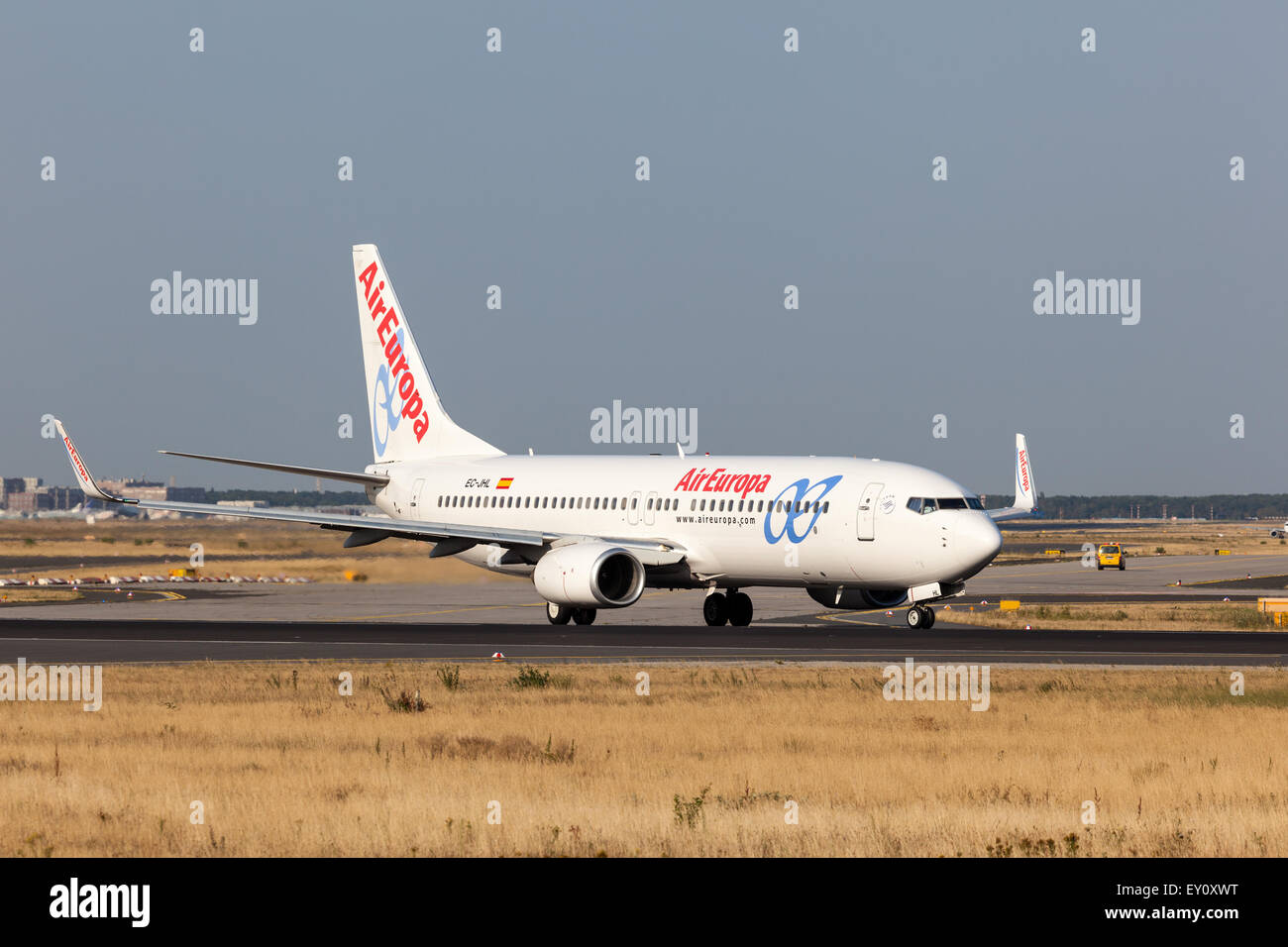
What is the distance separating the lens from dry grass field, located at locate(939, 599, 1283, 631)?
49156 millimetres

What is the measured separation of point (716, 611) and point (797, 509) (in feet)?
17.1

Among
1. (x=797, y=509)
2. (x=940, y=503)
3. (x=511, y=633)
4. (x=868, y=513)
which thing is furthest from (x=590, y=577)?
(x=940, y=503)

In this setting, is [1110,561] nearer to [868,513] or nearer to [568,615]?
[568,615]

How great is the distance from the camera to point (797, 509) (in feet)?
151

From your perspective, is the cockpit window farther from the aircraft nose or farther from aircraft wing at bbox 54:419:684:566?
aircraft wing at bbox 54:419:684:566

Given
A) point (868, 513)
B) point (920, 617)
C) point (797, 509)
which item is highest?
point (797, 509)

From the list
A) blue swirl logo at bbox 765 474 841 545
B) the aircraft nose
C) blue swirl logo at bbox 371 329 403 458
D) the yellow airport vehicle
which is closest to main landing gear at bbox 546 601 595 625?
blue swirl logo at bbox 765 474 841 545

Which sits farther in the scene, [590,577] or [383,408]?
[383,408]

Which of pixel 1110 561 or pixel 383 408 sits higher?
pixel 383 408

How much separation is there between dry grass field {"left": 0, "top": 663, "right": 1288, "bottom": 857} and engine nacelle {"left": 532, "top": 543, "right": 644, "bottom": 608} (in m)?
14.6

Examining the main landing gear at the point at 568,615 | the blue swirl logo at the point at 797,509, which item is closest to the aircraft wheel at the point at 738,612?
the main landing gear at the point at 568,615

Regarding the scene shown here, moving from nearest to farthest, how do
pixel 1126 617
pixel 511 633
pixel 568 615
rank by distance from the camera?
1. pixel 511 633
2. pixel 568 615
3. pixel 1126 617
